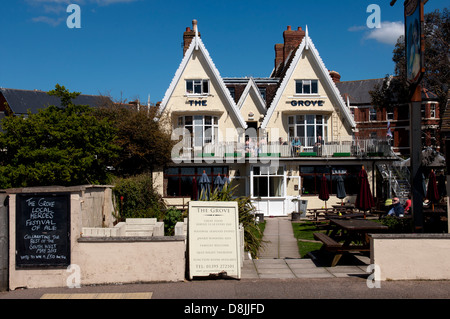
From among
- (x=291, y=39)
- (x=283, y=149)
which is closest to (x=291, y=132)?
(x=283, y=149)

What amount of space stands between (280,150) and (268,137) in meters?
2.42

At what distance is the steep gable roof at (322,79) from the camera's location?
29.1 metres

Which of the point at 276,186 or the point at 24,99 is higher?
the point at 24,99

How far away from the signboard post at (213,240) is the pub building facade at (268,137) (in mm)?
16612

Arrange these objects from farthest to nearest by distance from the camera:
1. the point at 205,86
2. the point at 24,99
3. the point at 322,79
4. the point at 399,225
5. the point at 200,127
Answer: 1. the point at 24,99
2. the point at 322,79
3. the point at 205,86
4. the point at 200,127
5. the point at 399,225

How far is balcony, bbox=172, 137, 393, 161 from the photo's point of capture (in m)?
27.4

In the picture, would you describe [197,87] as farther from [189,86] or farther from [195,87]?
[189,86]

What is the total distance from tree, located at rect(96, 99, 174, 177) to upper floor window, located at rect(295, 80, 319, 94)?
9308mm

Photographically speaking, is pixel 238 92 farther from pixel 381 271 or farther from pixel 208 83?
pixel 381 271

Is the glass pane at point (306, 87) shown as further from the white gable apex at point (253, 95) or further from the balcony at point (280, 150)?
the balcony at point (280, 150)

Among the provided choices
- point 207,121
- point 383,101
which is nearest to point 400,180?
point 383,101

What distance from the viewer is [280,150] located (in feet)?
90.9

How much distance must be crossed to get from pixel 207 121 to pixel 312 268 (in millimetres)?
19582

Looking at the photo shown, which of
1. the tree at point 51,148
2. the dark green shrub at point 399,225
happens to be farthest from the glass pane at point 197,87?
the dark green shrub at point 399,225
